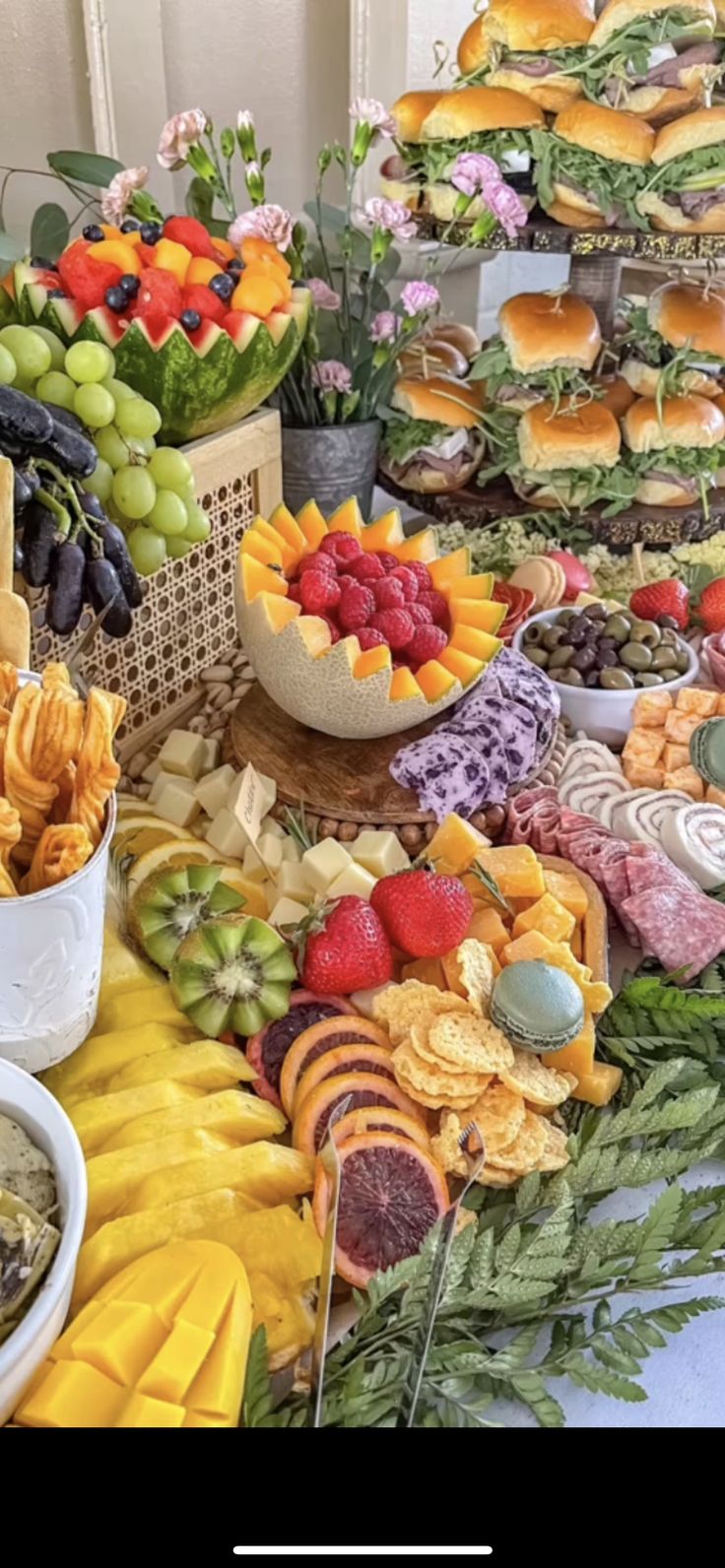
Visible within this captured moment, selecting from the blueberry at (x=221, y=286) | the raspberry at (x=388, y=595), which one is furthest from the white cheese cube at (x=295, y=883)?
the blueberry at (x=221, y=286)

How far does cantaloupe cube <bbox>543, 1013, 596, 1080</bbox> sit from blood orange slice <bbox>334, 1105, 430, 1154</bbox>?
0.50ft

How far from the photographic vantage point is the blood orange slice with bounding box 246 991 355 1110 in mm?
1148

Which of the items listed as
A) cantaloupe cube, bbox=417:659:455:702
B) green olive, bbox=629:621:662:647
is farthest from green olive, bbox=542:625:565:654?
cantaloupe cube, bbox=417:659:455:702

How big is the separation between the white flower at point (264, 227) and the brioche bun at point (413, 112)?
0.37 m

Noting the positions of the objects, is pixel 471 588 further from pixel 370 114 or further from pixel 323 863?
pixel 370 114

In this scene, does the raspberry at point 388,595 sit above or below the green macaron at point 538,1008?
above

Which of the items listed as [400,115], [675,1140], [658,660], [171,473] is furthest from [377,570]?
[400,115]

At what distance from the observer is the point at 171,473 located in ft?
4.74

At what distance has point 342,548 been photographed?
155cm

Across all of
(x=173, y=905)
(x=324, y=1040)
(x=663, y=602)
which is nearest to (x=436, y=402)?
(x=663, y=602)

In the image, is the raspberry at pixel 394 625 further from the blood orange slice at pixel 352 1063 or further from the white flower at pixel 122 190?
the white flower at pixel 122 190

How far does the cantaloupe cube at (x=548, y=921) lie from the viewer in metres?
1.25

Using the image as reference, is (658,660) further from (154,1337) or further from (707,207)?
(154,1337)

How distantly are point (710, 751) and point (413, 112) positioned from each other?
3.95 ft
